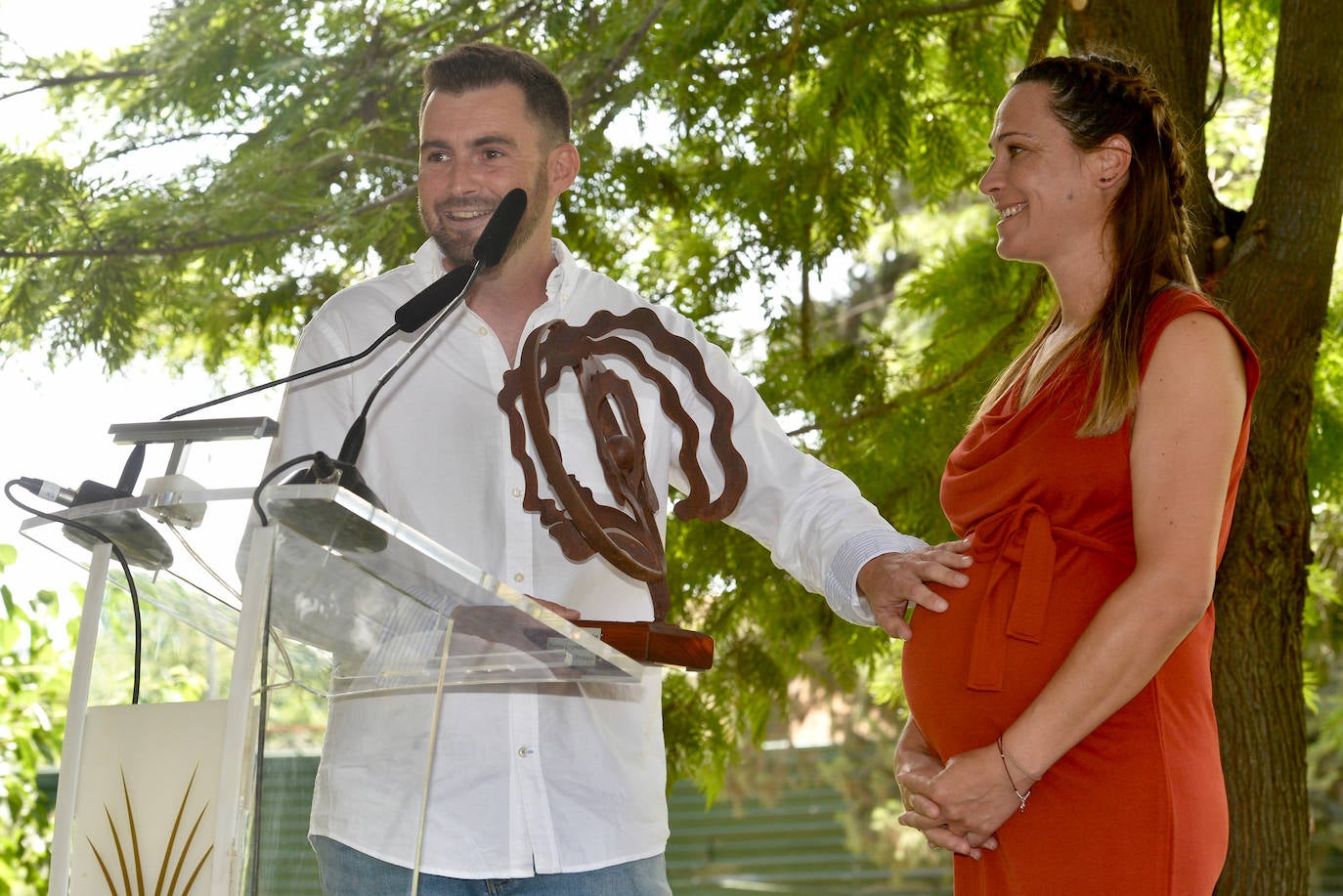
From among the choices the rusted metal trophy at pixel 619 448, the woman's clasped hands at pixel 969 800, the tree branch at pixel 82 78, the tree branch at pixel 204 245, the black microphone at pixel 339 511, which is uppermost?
the tree branch at pixel 82 78

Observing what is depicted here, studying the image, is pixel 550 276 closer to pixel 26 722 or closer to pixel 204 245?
pixel 204 245

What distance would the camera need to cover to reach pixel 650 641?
5.15ft

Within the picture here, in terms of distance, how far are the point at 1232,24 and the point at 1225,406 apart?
2.69 metres

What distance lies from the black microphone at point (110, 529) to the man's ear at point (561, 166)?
1055 millimetres

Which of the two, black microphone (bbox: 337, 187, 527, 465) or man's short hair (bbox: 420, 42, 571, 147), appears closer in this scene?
black microphone (bbox: 337, 187, 527, 465)

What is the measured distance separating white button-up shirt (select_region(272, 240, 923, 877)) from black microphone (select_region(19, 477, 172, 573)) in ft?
1.02

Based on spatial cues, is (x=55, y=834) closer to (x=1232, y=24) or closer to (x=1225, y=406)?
(x=1225, y=406)

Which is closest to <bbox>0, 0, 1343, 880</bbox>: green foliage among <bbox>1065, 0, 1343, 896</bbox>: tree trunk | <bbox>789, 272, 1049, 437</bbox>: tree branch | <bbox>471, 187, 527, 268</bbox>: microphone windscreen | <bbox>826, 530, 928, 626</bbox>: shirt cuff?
<bbox>789, 272, 1049, 437</bbox>: tree branch

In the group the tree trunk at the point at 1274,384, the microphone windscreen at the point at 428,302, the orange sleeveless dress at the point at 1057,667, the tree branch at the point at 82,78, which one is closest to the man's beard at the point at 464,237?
the microphone windscreen at the point at 428,302

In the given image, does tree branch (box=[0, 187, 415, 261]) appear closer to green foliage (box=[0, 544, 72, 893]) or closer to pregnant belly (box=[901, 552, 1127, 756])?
green foliage (box=[0, 544, 72, 893])

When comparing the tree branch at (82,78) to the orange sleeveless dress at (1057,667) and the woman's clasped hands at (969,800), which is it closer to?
the orange sleeveless dress at (1057,667)

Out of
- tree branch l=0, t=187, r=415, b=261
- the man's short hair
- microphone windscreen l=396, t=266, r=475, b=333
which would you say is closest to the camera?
microphone windscreen l=396, t=266, r=475, b=333

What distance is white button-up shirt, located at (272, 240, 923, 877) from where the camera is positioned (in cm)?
172

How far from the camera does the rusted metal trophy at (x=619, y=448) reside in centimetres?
171
